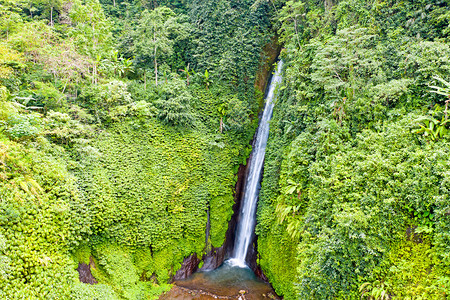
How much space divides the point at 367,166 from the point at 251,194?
7654 millimetres

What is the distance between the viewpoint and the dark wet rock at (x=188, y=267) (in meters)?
11.9

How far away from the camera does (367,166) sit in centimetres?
721

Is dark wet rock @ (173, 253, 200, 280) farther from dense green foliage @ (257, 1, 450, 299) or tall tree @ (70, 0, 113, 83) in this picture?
tall tree @ (70, 0, 113, 83)

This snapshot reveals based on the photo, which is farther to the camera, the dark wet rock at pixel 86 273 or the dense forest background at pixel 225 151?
the dark wet rock at pixel 86 273

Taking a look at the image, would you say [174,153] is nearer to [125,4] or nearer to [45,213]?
[45,213]

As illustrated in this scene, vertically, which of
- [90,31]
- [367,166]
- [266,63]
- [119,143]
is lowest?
[119,143]

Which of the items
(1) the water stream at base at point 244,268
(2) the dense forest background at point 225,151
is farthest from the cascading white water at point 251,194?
→ (2) the dense forest background at point 225,151

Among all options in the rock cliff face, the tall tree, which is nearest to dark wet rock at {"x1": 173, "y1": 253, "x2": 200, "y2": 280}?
the tall tree

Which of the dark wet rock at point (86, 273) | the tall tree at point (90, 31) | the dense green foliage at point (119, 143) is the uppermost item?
the tall tree at point (90, 31)

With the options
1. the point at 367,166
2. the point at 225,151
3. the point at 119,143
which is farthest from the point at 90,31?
the point at 367,166

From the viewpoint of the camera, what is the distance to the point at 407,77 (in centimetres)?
833

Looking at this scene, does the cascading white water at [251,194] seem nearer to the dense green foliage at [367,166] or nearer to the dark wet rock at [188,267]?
the dense green foliage at [367,166]

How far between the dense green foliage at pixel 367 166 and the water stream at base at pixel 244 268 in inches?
40.9

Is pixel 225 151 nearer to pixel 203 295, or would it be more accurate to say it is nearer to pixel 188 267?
pixel 188 267
